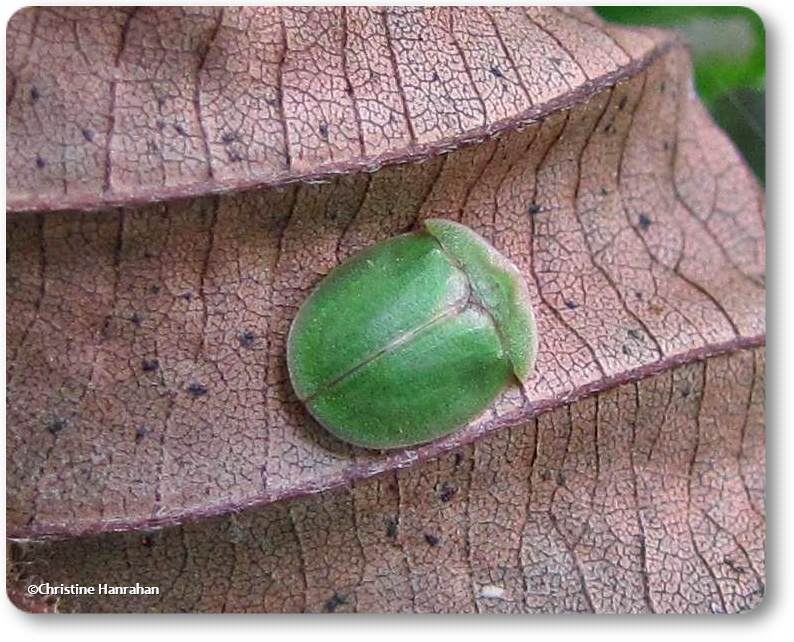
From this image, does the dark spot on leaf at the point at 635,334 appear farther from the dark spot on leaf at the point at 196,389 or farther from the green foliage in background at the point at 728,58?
the dark spot on leaf at the point at 196,389

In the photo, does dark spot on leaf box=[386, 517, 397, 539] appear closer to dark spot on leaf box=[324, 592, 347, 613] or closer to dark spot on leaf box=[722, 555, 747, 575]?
dark spot on leaf box=[324, 592, 347, 613]

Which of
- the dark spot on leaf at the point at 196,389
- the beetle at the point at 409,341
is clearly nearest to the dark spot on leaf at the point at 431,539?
the beetle at the point at 409,341

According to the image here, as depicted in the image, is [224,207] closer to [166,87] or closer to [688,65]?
[166,87]

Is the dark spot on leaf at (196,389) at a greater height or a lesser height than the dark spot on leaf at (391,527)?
greater

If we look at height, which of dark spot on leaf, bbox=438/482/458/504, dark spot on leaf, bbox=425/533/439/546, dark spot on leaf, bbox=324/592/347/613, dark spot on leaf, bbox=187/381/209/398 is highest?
dark spot on leaf, bbox=187/381/209/398

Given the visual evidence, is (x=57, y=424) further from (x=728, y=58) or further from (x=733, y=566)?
(x=728, y=58)

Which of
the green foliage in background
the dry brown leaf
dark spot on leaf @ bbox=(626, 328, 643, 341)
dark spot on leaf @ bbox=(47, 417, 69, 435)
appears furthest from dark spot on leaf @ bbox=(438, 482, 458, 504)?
the green foliage in background
